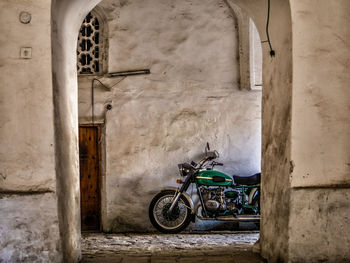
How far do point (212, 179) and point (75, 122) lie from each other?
2984 mm

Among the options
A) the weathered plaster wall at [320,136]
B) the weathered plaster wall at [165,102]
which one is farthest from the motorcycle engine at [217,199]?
the weathered plaster wall at [320,136]

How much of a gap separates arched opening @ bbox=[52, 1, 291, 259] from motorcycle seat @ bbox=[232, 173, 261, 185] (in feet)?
7.65

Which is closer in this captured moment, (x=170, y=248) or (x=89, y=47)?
(x=170, y=248)

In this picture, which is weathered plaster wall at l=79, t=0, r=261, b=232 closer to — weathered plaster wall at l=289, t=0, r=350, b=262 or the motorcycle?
the motorcycle

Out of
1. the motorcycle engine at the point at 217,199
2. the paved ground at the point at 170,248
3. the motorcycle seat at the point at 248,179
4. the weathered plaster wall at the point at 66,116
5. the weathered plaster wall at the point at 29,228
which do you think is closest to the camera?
the weathered plaster wall at the point at 29,228

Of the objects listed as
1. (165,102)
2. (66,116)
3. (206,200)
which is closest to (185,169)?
(206,200)

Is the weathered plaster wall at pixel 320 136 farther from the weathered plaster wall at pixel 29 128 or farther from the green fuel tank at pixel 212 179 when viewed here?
the green fuel tank at pixel 212 179

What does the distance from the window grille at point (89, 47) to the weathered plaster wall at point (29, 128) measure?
3846mm

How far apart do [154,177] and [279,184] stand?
12.2ft

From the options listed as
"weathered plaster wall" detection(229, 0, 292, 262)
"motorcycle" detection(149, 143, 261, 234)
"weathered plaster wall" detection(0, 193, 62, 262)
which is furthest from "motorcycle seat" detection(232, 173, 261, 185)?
"weathered plaster wall" detection(0, 193, 62, 262)

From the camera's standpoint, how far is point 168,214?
7105 millimetres

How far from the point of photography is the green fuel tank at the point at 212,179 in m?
7.00

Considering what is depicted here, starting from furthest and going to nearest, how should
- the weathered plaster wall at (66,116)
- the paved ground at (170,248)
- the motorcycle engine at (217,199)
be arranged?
1. the motorcycle engine at (217,199)
2. the paved ground at (170,248)
3. the weathered plaster wall at (66,116)

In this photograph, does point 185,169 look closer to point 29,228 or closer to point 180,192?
point 180,192
